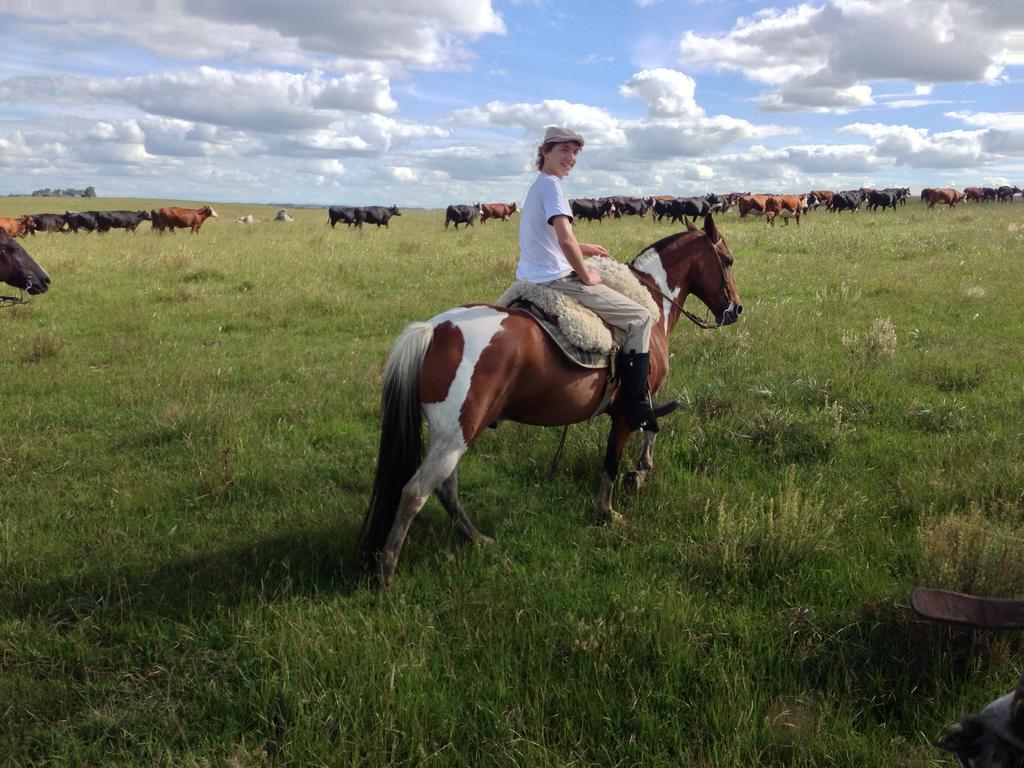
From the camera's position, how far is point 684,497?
501cm

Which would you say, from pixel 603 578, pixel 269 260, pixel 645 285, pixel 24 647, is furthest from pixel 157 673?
pixel 269 260

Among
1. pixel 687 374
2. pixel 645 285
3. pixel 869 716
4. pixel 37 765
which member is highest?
pixel 645 285

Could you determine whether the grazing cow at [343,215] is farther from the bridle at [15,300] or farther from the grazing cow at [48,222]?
the bridle at [15,300]

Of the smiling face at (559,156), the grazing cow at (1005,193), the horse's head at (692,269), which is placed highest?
the grazing cow at (1005,193)

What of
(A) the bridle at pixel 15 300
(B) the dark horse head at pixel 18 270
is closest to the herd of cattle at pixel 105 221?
(A) the bridle at pixel 15 300

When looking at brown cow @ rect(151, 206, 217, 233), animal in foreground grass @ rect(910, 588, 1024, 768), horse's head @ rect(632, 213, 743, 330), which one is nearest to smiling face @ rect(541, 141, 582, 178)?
horse's head @ rect(632, 213, 743, 330)

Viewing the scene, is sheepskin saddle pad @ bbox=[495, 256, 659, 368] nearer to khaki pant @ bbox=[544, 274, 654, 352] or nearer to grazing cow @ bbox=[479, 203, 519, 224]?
khaki pant @ bbox=[544, 274, 654, 352]

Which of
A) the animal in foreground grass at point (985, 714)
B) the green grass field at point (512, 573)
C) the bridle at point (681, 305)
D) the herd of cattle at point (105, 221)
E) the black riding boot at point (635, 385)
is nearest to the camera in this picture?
the animal in foreground grass at point (985, 714)

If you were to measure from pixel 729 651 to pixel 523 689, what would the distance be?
1014 mm

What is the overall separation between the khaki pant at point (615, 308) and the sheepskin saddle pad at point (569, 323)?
7cm

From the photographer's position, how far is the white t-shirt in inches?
168

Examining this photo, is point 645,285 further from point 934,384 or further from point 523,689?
point 934,384

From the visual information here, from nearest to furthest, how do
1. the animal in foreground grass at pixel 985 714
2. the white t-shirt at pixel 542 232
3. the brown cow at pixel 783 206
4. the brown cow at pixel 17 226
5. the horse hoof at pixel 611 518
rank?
the animal in foreground grass at pixel 985 714 → the white t-shirt at pixel 542 232 → the horse hoof at pixel 611 518 → the brown cow at pixel 17 226 → the brown cow at pixel 783 206

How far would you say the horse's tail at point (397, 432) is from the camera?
401 centimetres
